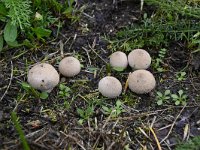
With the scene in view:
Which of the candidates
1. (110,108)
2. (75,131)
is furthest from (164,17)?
(75,131)

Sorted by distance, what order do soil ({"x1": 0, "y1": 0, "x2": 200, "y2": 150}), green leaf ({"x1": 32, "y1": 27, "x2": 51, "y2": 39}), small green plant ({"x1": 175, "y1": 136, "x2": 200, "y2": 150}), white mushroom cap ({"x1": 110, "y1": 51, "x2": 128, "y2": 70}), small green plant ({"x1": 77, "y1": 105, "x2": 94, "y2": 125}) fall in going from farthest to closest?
green leaf ({"x1": 32, "y1": 27, "x2": 51, "y2": 39})
white mushroom cap ({"x1": 110, "y1": 51, "x2": 128, "y2": 70})
small green plant ({"x1": 77, "y1": 105, "x2": 94, "y2": 125})
soil ({"x1": 0, "y1": 0, "x2": 200, "y2": 150})
small green plant ({"x1": 175, "y1": 136, "x2": 200, "y2": 150})

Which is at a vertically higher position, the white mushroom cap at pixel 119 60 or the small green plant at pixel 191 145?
the white mushroom cap at pixel 119 60

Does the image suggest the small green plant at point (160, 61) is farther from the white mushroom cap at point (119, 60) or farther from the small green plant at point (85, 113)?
the small green plant at point (85, 113)

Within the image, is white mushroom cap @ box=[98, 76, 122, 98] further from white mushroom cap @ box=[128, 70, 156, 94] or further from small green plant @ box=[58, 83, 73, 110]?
small green plant @ box=[58, 83, 73, 110]

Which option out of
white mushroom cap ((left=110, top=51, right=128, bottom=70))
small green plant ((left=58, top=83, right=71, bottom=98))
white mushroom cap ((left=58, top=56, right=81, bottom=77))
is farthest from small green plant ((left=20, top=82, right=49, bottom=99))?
white mushroom cap ((left=110, top=51, right=128, bottom=70))

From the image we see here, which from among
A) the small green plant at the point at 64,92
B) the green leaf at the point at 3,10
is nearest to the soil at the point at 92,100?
the small green plant at the point at 64,92

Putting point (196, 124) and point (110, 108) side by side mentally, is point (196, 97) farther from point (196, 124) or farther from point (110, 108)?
point (110, 108)

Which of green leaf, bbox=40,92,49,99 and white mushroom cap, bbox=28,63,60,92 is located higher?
white mushroom cap, bbox=28,63,60,92
